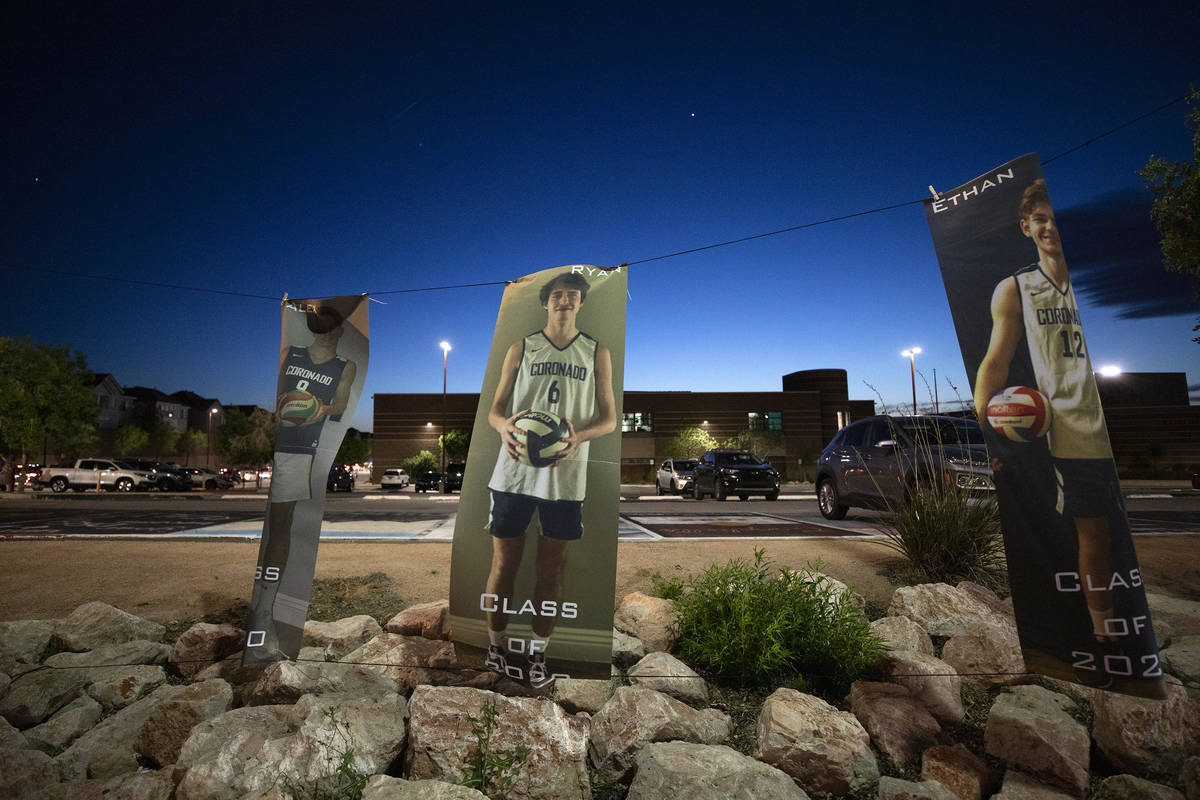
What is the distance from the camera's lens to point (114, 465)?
98.1 ft

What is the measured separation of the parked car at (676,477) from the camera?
75.5 ft

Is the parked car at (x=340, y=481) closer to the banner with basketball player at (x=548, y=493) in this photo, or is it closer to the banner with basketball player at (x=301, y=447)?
the banner with basketball player at (x=301, y=447)

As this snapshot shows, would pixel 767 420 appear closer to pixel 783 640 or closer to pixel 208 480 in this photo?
pixel 208 480

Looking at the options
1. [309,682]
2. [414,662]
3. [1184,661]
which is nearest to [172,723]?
[309,682]

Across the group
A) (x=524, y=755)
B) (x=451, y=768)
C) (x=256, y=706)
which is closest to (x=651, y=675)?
(x=524, y=755)

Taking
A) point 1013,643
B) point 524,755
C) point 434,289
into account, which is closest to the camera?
point 524,755

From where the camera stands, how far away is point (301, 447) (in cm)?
444

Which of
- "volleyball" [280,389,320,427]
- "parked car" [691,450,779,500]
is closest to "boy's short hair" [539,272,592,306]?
"volleyball" [280,389,320,427]

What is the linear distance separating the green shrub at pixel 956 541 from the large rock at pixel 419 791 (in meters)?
4.64

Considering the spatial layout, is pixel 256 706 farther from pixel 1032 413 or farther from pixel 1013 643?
pixel 1013 643

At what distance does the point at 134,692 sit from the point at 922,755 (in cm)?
565

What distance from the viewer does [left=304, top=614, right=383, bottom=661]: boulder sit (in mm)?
4613

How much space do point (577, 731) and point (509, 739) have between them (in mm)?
442

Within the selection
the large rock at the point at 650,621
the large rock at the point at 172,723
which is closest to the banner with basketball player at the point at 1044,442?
the large rock at the point at 650,621
